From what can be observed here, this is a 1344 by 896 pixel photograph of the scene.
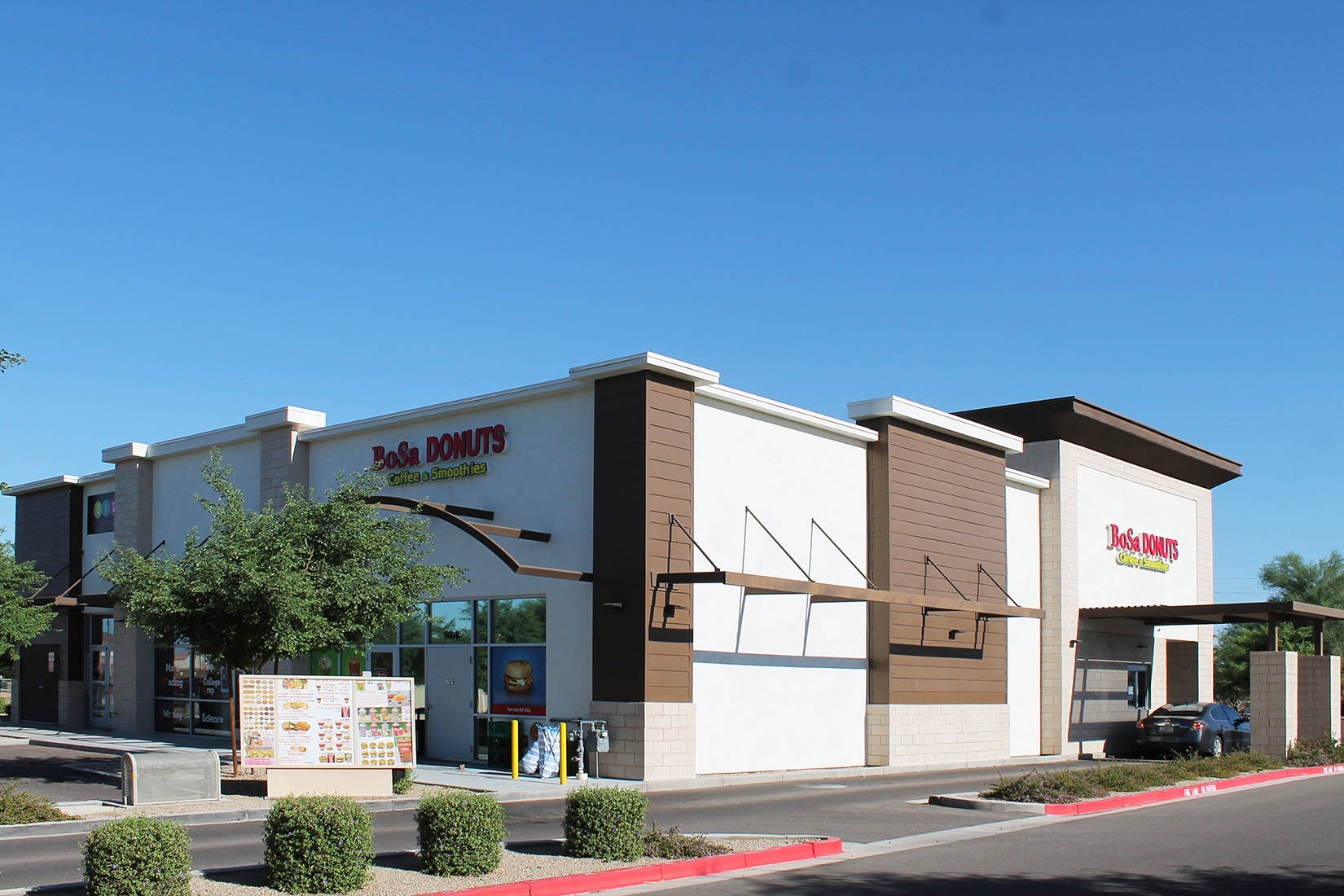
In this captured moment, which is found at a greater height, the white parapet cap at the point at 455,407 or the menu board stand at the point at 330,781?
the white parapet cap at the point at 455,407

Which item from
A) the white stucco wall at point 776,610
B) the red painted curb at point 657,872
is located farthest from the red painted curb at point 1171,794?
the white stucco wall at point 776,610

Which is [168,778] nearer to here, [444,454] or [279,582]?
[279,582]

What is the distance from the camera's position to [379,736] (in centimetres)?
1756

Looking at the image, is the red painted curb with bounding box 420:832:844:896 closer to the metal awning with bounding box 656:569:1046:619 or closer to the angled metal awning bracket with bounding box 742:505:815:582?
the metal awning with bounding box 656:569:1046:619

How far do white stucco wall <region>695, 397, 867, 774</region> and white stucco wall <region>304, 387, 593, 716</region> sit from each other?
2.15 metres

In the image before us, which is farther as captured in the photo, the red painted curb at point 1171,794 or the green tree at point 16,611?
the green tree at point 16,611

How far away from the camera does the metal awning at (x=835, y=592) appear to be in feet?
70.3

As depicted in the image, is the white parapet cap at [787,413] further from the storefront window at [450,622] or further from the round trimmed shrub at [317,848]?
the round trimmed shrub at [317,848]

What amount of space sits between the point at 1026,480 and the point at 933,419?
17.8 feet

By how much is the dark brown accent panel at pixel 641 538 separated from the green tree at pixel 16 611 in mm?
15159

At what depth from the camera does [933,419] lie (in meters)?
28.9

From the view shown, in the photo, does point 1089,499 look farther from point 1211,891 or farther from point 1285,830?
point 1211,891

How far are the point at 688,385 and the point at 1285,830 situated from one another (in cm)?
1214

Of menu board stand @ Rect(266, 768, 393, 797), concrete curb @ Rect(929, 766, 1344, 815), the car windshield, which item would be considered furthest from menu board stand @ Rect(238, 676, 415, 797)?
the car windshield
